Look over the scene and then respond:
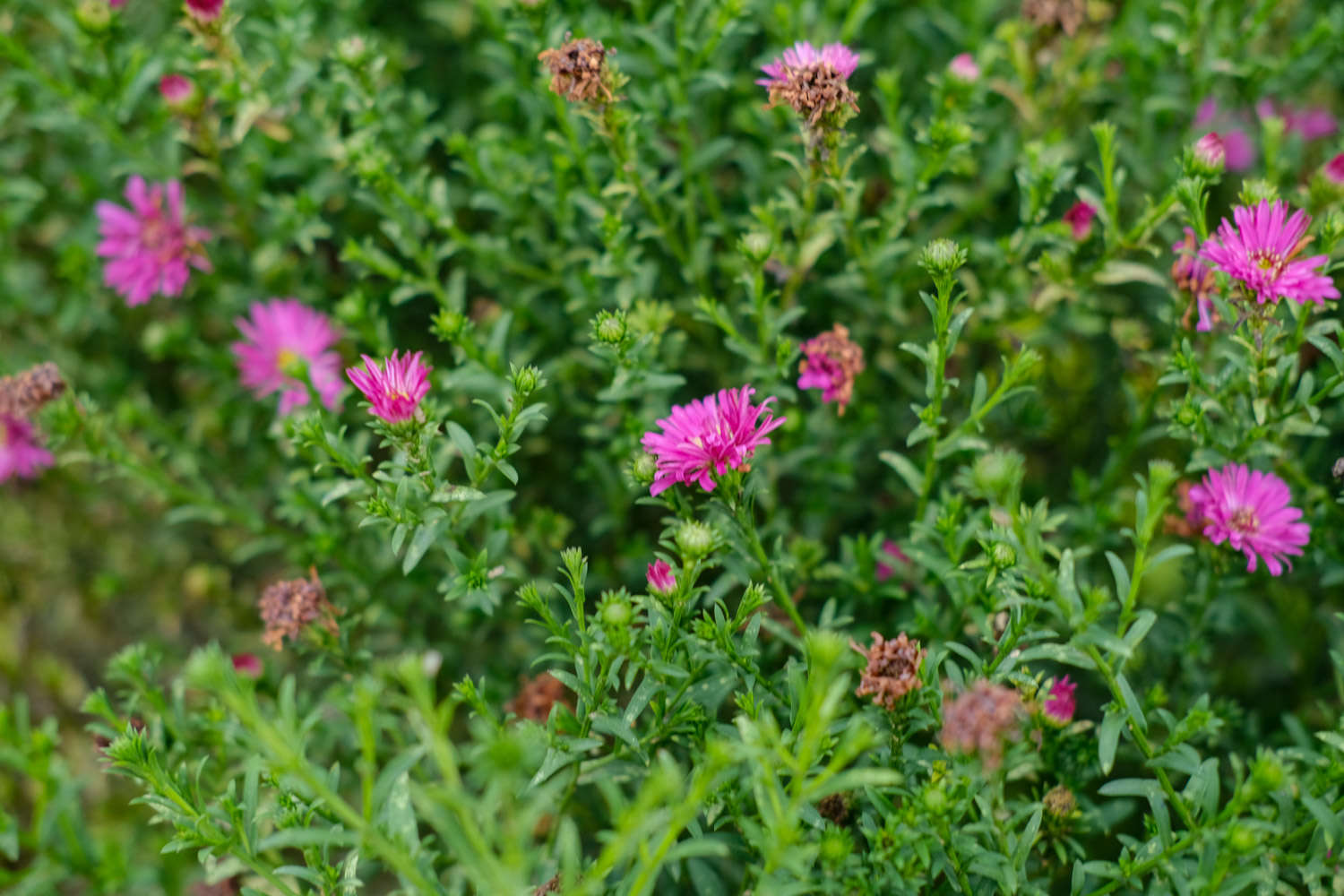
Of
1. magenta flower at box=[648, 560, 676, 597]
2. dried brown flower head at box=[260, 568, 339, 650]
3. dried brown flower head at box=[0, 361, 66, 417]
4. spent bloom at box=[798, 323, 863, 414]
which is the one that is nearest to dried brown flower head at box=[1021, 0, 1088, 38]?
spent bloom at box=[798, 323, 863, 414]

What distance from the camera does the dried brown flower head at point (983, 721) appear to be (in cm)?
136

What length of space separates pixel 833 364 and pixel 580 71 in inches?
30.9

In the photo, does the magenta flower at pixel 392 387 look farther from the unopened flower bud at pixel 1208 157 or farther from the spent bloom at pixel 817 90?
the unopened flower bud at pixel 1208 157

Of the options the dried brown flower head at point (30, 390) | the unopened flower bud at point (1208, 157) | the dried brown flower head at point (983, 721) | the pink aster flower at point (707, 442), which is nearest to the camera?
the dried brown flower head at point (983, 721)

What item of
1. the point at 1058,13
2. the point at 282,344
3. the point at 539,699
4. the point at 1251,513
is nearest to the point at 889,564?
the point at 1251,513

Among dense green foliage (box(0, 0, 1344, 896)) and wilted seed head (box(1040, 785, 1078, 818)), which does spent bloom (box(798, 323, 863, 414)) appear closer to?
dense green foliage (box(0, 0, 1344, 896))

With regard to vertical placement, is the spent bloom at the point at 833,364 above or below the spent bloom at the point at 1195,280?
below

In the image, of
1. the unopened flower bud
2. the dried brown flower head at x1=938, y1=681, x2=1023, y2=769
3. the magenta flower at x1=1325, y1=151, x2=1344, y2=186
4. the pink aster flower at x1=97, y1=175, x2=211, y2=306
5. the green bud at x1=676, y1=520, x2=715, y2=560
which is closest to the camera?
the dried brown flower head at x1=938, y1=681, x2=1023, y2=769

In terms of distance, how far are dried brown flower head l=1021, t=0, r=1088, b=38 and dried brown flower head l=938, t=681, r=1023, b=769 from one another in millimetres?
1636

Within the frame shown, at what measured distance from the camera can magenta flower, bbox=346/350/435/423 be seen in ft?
5.35

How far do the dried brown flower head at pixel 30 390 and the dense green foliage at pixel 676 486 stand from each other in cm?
3

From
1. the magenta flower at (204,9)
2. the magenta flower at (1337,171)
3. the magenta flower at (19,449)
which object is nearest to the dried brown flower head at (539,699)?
the magenta flower at (19,449)

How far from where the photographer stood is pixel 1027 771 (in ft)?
6.03

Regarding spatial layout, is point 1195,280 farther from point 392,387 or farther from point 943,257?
point 392,387
